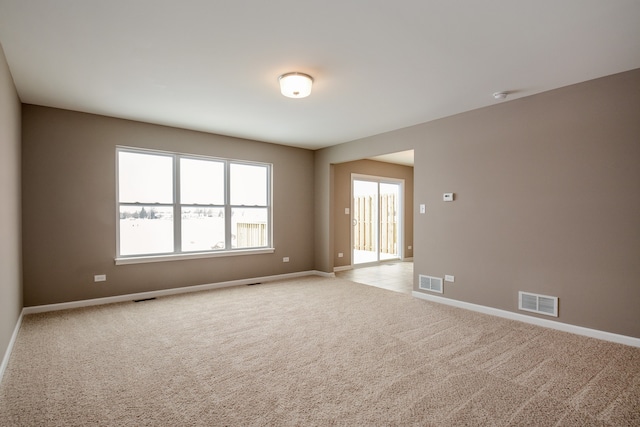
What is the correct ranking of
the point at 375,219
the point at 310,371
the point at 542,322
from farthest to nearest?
the point at 375,219
the point at 542,322
the point at 310,371

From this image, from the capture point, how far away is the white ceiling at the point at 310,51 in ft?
7.27

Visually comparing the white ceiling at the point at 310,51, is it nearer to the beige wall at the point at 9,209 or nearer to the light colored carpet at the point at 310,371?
the beige wall at the point at 9,209

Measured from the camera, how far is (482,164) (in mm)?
4168

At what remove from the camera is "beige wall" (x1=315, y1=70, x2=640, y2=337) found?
313 cm

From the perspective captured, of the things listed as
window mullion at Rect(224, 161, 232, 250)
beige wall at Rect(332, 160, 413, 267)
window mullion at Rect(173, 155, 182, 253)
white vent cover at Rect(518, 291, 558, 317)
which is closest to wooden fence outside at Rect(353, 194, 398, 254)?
beige wall at Rect(332, 160, 413, 267)

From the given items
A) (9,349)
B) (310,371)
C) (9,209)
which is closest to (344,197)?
(310,371)

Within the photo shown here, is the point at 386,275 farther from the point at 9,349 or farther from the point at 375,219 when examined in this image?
the point at 9,349

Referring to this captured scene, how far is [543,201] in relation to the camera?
11.9 ft

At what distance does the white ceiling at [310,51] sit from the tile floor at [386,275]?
2976mm

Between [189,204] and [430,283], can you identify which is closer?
[430,283]

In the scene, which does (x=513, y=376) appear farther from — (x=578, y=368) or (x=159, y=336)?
(x=159, y=336)

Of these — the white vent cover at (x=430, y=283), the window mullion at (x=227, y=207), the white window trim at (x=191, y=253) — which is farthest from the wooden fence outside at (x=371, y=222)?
the window mullion at (x=227, y=207)

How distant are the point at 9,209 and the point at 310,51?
3210 mm

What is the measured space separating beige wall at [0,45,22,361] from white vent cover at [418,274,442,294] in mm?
4585
